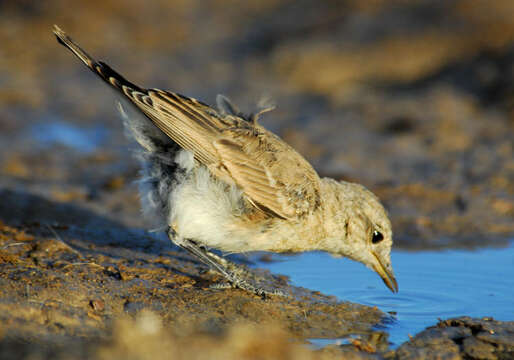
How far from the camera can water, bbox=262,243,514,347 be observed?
5.25 metres

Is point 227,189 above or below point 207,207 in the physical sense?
above

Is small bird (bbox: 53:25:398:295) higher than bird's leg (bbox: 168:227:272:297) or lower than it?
higher

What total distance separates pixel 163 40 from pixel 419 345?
10.3 metres

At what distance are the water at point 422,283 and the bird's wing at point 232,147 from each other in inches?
35.4

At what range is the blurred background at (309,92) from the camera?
26.1 ft

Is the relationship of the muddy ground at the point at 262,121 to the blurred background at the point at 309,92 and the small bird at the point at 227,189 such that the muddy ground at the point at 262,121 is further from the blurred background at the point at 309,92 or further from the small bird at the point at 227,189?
the small bird at the point at 227,189

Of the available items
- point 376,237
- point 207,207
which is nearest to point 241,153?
point 207,207

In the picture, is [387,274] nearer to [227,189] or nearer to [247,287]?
[247,287]

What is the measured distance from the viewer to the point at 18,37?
12852 mm

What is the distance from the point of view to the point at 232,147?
17.4 ft

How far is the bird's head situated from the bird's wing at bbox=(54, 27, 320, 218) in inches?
10.6

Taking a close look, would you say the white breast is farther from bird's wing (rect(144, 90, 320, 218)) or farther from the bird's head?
the bird's head

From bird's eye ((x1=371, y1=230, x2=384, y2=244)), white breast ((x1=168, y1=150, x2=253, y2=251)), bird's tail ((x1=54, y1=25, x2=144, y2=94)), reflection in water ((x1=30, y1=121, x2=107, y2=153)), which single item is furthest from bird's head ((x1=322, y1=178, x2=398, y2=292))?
reflection in water ((x1=30, y1=121, x2=107, y2=153))

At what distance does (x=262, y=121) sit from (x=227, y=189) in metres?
5.32
